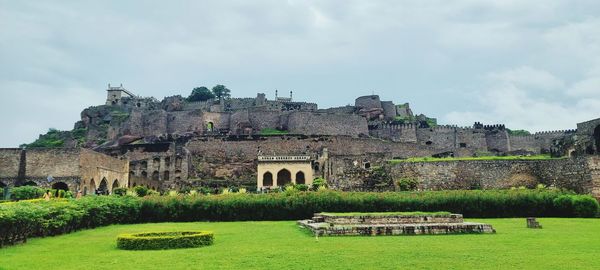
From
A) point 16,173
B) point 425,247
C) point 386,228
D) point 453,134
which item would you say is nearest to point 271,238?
point 386,228

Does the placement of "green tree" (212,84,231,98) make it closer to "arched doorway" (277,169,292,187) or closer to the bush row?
"arched doorway" (277,169,292,187)

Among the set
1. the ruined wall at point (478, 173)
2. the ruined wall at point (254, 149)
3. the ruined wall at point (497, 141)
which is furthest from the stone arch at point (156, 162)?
the ruined wall at point (497, 141)

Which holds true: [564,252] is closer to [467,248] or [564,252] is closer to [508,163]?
[467,248]

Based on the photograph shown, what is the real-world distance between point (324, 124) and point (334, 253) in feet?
173

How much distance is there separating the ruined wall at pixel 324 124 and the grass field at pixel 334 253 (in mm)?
47886

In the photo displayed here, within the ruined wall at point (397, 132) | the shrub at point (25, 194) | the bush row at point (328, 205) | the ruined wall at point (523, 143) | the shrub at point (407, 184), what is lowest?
the bush row at point (328, 205)

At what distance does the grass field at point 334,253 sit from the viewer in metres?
10.1

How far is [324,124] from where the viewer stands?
64250mm

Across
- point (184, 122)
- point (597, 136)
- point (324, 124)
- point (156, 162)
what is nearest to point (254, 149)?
point (156, 162)

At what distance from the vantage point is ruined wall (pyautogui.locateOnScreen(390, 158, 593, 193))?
34.6 metres

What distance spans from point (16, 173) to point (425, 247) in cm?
3331

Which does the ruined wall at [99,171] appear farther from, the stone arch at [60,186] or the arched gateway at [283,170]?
the arched gateway at [283,170]

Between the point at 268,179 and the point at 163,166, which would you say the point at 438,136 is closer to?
the point at 268,179

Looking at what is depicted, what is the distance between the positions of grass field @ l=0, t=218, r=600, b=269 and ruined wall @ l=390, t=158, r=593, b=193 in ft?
62.5
